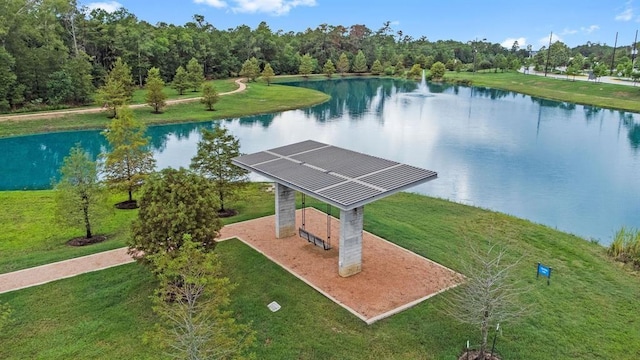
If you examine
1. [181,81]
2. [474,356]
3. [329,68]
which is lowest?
[474,356]

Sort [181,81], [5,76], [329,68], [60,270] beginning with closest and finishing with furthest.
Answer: [60,270]
[5,76]
[181,81]
[329,68]

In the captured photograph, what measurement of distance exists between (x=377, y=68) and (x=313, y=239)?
90.5m

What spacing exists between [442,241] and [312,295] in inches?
263

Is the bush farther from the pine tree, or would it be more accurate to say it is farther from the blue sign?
the pine tree

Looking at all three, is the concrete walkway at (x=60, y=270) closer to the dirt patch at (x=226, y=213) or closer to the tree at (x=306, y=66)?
the dirt patch at (x=226, y=213)

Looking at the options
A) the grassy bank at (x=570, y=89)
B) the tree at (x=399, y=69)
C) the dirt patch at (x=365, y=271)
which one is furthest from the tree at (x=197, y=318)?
the tree at (x=399, y=69)

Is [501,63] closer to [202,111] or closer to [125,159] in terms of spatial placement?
[202,111]

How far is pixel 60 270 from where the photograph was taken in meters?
14.9

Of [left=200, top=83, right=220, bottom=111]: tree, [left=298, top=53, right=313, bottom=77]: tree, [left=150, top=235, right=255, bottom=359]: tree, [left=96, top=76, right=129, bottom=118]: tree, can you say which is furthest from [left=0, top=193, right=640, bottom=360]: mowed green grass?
[left=298, top=53, right=313, bottom=77]: tree

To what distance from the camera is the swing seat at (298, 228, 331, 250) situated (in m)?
16.3

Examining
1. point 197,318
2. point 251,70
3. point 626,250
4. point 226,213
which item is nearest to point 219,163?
point 226,213

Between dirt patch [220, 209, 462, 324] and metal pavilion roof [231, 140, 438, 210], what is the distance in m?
2.71

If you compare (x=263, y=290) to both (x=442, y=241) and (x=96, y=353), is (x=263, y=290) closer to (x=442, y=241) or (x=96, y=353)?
(x=96, y=353)

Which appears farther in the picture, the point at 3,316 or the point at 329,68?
the point at 329,68
